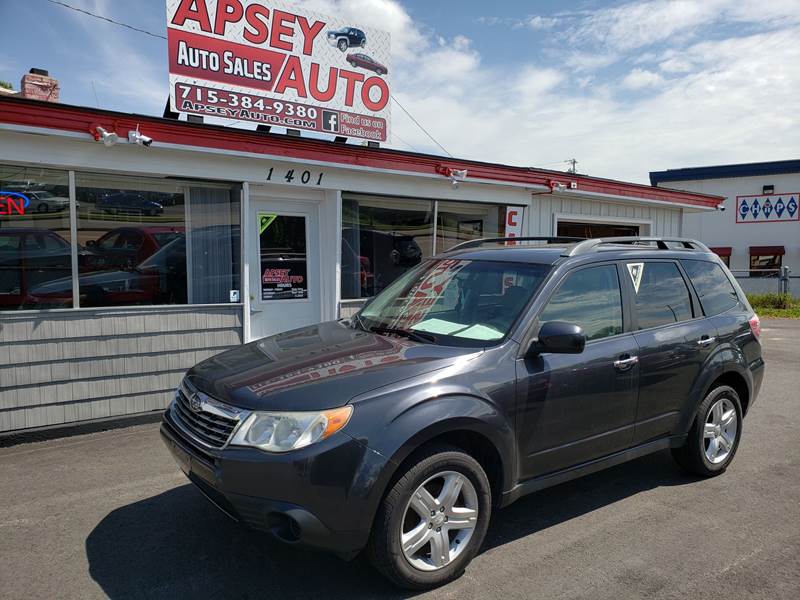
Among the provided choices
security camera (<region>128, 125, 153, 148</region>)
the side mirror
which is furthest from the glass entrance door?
the side mirror

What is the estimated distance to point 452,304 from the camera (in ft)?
13.0

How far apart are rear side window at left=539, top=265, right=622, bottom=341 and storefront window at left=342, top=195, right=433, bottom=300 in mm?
4153

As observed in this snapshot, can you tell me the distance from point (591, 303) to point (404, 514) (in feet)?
6.20

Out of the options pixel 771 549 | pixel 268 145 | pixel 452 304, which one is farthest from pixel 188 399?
pixel 268 145

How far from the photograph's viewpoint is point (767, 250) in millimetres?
26016

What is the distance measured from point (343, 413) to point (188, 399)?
1100 mm

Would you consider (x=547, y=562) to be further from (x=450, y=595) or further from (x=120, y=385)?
(x=120, y=385)

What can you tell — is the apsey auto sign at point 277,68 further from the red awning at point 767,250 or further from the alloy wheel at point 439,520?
the red awning at point 767,250

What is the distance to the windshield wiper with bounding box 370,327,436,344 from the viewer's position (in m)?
3.61

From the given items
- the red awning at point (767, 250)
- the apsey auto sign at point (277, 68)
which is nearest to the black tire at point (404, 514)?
the apsey auto sign at point (277, 68)

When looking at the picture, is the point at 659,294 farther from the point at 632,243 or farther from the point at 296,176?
the point at 296,176

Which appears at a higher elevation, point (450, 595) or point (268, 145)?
point (268, 145)

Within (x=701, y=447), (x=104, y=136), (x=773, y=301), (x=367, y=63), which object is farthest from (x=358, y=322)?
(x=773, y=301)

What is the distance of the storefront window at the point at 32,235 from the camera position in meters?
5.50
